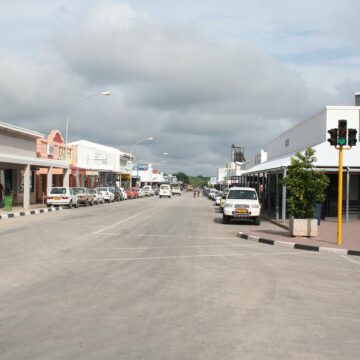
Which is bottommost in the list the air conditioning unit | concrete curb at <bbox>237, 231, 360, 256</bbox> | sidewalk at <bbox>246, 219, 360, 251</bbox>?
concrete curb at <bbox>237, 231, 360, 256</bbox>

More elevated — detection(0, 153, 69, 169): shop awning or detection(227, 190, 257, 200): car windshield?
detection(0, 153, 69, 169): shop awning

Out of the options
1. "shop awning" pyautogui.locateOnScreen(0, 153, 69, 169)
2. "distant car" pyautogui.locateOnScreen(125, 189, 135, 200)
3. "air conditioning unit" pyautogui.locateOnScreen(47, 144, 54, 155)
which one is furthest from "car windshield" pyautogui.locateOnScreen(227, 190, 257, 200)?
"distant car" pyautogui.locateOnScreen(125, 189, 135, 200)

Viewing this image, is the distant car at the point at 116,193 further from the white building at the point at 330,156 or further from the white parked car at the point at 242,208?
the white parked car at the point at 242,208

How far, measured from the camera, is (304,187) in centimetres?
1814

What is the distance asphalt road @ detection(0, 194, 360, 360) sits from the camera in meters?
5.48

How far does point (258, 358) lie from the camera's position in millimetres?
5156

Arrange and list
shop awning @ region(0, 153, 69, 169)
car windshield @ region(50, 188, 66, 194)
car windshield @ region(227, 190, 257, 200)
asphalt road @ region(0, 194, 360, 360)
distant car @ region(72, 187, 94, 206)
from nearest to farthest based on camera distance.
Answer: asphalt road @ region(0, 194, 360, 360) < car windshield @ region(227, 190, 257, 200) < shop awning @ region(0, 153, 69, 169) < car windshield @ region(50, 188, 66, 194) < distant car @ region(72, 187, 94, 206)

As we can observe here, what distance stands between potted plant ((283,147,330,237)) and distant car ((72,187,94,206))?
85.9 ft

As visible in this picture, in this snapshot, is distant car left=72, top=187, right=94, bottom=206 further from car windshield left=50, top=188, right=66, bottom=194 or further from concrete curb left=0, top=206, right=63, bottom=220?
concrete curb left=0, top=206, right=63, bottom=220

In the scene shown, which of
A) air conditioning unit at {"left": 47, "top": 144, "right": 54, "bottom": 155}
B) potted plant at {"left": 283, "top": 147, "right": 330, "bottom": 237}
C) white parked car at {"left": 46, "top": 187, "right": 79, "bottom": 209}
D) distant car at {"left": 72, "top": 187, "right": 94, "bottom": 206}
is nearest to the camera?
potted plant at {"left": 283, "top": 147, "right": 330, "bottom": 237}

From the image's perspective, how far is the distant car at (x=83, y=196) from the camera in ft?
138

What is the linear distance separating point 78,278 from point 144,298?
218 cm

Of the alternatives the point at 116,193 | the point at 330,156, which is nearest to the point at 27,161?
the point at 330,156

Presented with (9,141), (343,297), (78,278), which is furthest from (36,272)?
(9,141)
